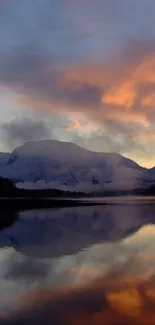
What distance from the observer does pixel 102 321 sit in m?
11.0

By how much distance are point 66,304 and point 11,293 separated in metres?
2.05

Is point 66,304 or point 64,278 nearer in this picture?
point 66,304

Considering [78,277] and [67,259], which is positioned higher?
[67,259]

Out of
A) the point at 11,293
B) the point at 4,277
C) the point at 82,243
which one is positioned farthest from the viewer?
the point at 82,243

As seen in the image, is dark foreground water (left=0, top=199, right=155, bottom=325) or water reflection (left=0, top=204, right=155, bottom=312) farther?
water reflection (left=0, top=204, right=155, bottom=312)

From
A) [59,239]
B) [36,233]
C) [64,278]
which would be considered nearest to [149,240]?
[59,239]

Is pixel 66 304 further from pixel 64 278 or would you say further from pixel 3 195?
pixel 3 195

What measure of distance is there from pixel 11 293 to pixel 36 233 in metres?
18.7

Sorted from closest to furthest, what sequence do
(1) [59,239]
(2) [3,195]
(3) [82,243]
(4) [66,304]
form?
(4) [66,304]
(3) [82,243]
(1) [59,239]
(2) [3,195]

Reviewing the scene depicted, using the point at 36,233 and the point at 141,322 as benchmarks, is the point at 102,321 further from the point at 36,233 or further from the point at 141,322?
the point at 36,233

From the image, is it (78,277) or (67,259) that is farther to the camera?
(67,259)

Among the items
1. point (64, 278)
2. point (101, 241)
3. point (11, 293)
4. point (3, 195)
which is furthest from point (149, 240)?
point (3, 195)

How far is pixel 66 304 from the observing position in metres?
12.6

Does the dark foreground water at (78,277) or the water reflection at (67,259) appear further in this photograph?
the water reflection at (67,259)
